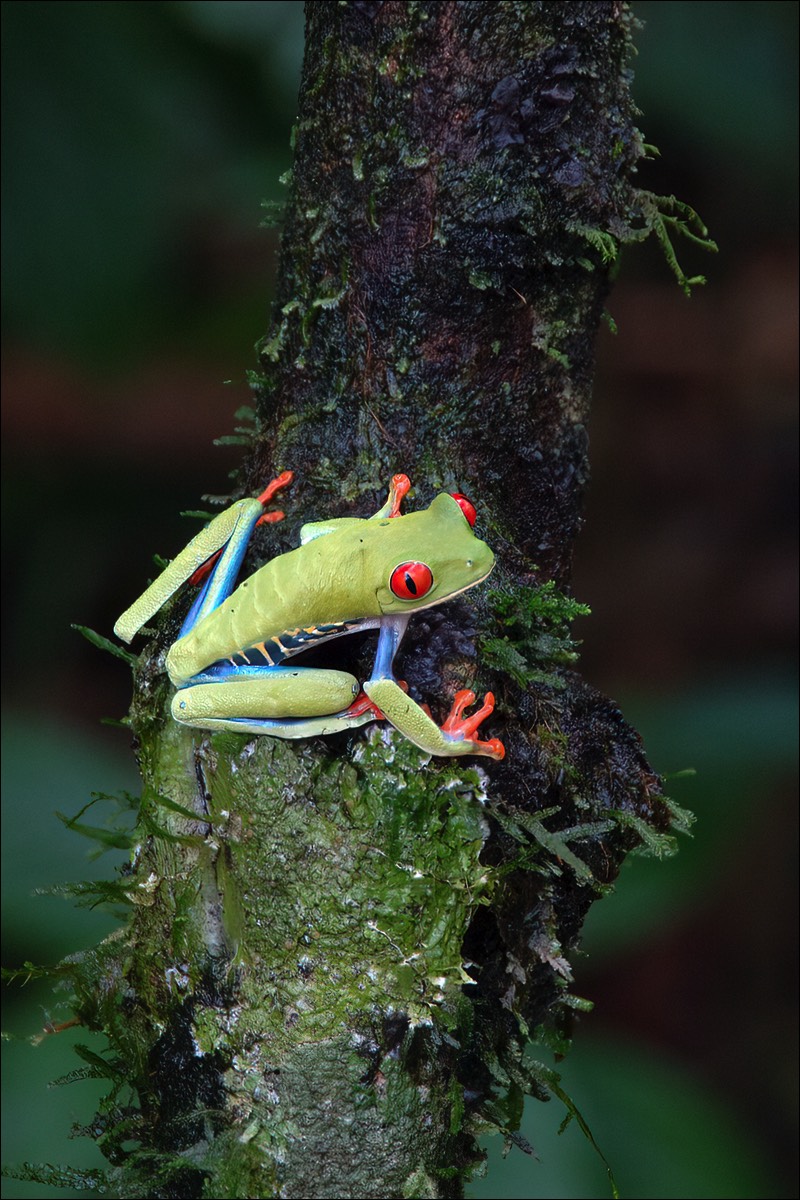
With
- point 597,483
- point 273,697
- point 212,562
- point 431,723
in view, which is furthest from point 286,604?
point 597,483

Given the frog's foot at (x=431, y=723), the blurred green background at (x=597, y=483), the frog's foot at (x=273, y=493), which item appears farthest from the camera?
the blurred green background at (x=597, y=483)

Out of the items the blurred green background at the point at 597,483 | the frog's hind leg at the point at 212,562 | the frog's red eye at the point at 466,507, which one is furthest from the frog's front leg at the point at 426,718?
the blurred green background at the point at 597,483

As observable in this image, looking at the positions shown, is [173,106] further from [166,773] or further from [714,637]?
[714,637]

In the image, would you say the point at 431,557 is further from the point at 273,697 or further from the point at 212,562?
the point at 212,562

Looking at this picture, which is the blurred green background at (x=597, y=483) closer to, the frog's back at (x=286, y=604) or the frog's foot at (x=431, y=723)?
the frog's back at (x=286, y=604)

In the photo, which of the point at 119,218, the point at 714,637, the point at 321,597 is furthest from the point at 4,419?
the point at 714,637

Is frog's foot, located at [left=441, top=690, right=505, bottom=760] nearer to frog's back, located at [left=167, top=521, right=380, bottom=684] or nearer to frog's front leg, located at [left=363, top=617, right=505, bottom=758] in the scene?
frog's front leg, located at [left=363, top=617, right=505, bottom=758]
